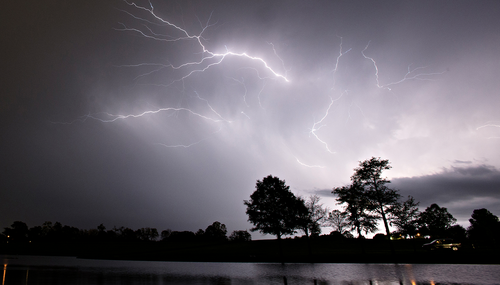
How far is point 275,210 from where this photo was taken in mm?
38438

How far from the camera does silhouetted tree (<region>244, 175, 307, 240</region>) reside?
125 ft

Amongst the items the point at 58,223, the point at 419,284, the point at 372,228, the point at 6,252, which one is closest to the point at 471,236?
the point at 372,228

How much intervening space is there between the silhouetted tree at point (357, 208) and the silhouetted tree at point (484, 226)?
6425cm

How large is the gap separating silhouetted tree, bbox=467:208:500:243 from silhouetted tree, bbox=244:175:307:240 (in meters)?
68.3

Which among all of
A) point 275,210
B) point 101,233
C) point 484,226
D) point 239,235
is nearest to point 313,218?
point 275,210

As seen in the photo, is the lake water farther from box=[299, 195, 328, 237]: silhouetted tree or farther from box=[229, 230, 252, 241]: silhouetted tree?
box=[229, 230, 252, 241]: silhouetted tree

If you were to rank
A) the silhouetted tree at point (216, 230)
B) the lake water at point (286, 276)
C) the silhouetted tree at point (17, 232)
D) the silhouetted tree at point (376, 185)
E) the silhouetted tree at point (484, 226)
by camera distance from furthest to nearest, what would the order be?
the silhouetted tree at point (216, 230) → the silhouetted tree at point (17, 232) → the silhouetted tree at point (484, 226) → the silhouetted tree at point (376, 185) → the lake water at point (286, 276)

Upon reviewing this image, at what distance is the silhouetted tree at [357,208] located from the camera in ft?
107

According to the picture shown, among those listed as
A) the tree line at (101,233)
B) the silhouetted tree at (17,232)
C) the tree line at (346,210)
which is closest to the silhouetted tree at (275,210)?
the tree line at (346,210)

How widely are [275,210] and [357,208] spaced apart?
37.2 feet

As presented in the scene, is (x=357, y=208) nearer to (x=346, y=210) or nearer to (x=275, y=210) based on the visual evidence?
(x=346, y=210)

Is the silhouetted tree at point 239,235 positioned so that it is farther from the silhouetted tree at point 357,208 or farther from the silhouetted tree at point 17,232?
the silhouetted tree at point 357,208

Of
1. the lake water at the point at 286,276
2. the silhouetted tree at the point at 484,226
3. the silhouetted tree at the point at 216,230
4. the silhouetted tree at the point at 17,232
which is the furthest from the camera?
the silhouetted tree at the point at 216,230

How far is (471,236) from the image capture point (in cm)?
8238
